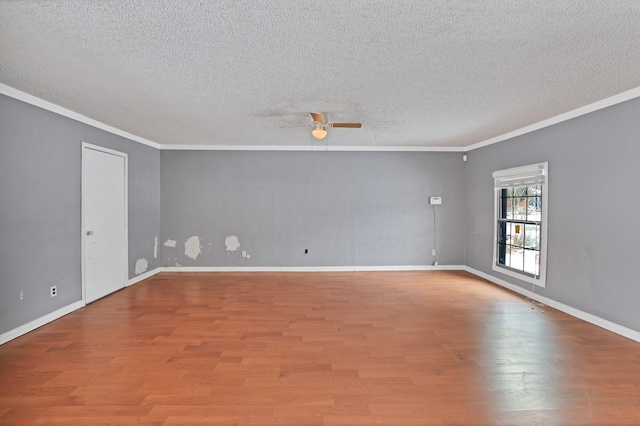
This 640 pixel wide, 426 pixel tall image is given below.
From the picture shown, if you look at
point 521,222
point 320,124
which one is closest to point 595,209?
point 521,222

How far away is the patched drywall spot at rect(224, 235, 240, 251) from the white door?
5.82 ft

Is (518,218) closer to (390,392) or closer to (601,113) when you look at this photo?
(601,113)

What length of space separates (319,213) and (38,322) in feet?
14.6

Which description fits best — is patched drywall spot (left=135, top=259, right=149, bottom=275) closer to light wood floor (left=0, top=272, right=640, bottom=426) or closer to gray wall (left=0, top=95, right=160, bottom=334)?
light wood floor (left=0, top=272, right=640, bottom=426)

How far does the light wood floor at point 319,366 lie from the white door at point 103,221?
1.39ft

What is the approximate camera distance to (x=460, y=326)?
3.52 meters

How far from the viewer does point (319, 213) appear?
6.46 meters

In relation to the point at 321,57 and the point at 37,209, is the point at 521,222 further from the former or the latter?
the point at 37,209

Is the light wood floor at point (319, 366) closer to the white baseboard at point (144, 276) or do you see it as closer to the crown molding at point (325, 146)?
the white baseboard at point (144, 276)

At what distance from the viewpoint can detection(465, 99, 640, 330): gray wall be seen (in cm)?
326

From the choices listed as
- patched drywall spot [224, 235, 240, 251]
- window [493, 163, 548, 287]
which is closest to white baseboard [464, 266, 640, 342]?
window [493, 163, 548, 287]

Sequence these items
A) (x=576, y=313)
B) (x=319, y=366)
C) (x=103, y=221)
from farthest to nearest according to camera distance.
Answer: (x=103, y=221) → (x=576, y=313) → (x=319, y=366)

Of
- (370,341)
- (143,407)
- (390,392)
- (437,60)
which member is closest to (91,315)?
(143,407)

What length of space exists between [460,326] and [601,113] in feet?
9.37
